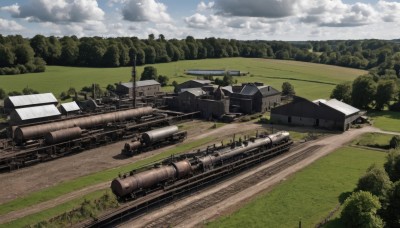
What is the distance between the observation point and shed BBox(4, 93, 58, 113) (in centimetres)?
5998

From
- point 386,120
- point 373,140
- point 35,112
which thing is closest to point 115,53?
point 35,112

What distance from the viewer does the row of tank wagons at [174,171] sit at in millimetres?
29688

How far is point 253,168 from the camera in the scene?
42719mm

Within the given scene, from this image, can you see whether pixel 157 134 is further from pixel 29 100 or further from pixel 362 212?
pixel 362 212

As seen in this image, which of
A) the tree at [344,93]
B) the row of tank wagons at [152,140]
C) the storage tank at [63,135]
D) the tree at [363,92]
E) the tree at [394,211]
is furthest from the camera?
the tree at [344,93]

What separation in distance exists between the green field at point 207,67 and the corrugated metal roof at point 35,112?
131 ft

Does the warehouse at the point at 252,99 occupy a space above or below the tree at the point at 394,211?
above

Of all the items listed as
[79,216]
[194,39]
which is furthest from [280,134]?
[194,39]

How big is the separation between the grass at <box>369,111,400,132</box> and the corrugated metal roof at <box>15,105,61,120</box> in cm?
5778

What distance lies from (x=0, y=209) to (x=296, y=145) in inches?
1543

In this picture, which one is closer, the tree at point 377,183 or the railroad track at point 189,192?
the railroad track at point 189,192

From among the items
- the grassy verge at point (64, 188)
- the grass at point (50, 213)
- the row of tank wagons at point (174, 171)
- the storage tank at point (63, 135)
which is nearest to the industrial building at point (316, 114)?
Result: the row of tank wagons at point (174, 171)

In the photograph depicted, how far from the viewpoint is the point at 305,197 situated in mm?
34312

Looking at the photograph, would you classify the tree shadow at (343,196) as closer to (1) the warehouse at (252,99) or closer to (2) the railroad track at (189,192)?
(2) the railroad track at (189,192)
